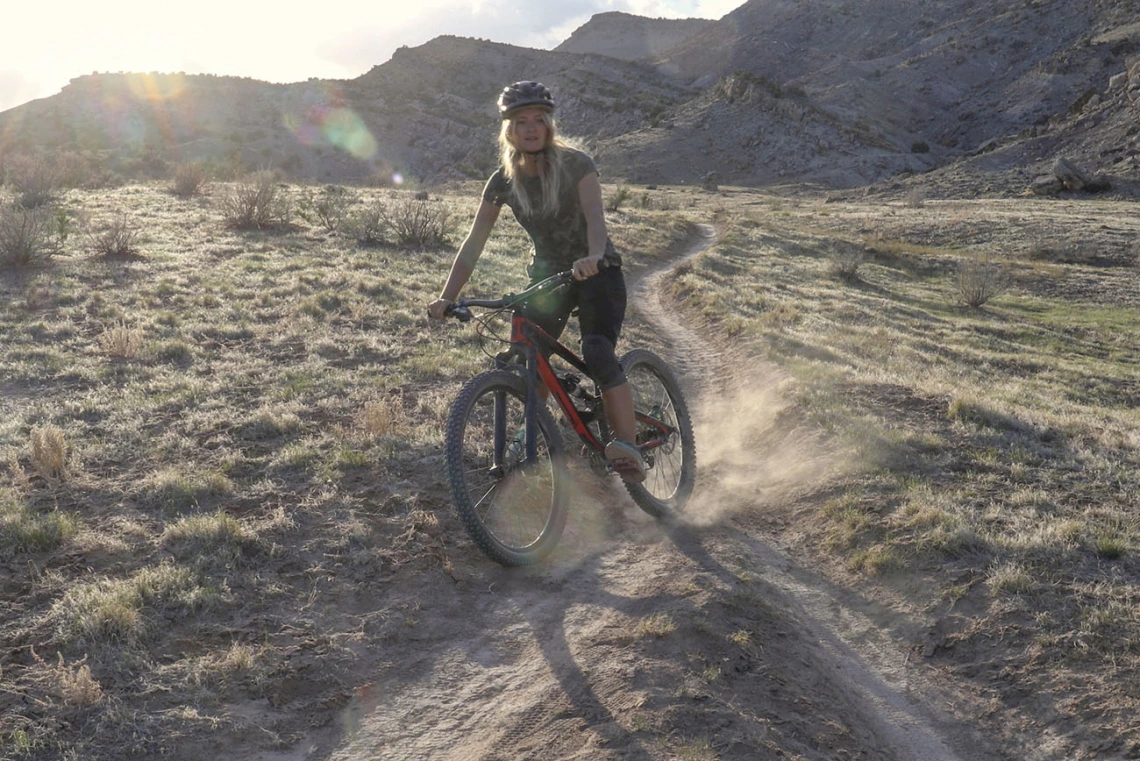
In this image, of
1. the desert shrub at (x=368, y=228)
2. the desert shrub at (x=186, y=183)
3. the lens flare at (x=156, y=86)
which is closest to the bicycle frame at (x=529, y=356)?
the desert shrub at (x=368, y=228)

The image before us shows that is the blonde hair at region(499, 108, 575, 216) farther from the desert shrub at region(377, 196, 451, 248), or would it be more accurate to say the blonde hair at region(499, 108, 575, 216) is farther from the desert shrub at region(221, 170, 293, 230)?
the desert shrub at region(221, 170, 293, 230)

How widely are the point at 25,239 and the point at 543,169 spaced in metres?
13.3

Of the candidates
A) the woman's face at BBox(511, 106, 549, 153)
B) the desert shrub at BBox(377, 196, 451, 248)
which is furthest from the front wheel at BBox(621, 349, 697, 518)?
the desert shrub at BBox(377, 196, 451, 248)

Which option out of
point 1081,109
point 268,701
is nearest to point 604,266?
point 268,701

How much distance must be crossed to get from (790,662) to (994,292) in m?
22.8

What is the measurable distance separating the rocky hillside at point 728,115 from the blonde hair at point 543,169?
4697 centimetres

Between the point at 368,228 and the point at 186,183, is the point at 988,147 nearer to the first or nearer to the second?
the point at 186,183

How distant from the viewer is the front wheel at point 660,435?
19.8 feet

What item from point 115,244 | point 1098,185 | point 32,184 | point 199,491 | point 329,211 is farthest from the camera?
point 1098,185

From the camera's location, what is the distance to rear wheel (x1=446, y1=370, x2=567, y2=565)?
15.3 ft

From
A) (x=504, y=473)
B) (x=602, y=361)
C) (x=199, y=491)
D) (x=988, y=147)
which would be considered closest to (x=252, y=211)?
(x=199, y=491)

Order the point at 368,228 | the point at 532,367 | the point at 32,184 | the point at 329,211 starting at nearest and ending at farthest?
the point at 532,367 < the point at 368,228 < the point at 329,211 < the point at 32,184

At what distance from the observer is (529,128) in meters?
4.98

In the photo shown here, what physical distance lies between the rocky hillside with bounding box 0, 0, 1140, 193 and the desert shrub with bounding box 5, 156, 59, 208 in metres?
20.6
